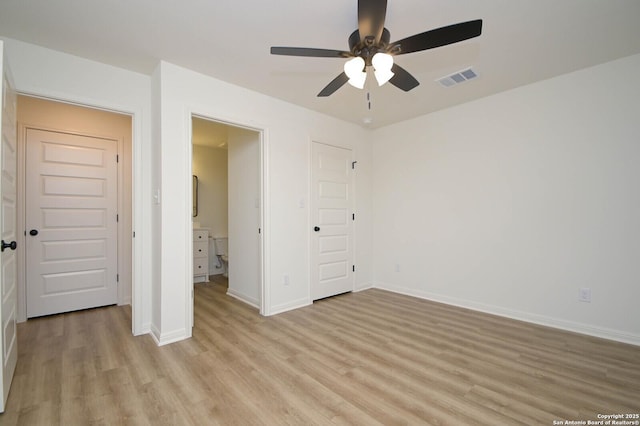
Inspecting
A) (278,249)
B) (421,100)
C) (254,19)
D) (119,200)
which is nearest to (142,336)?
(278,249)

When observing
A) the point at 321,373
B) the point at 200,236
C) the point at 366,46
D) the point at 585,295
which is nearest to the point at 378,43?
the point at 366,46

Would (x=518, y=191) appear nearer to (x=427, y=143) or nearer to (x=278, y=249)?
(x=427, y=143)

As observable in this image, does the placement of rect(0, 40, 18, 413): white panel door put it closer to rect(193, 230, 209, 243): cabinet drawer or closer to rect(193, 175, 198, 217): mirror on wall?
rect(193, 230, 209, 243): cabinet drawer

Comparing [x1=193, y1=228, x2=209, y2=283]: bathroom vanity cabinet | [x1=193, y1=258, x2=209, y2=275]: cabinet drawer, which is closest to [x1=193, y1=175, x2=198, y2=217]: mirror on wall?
[x1=193, y1=228, x2=209, y2=283]: bathroom vanity cabinet

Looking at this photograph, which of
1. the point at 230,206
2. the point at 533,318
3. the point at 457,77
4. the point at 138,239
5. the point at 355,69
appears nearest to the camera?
the point at 355,69

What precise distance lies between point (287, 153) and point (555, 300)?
11.0ft

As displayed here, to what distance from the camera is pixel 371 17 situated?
1.62 m

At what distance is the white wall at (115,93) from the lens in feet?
7.76

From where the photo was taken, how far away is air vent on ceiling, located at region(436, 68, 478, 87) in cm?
284

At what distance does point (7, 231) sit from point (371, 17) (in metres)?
2.70

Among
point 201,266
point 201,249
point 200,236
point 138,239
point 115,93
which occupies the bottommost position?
point 201,266

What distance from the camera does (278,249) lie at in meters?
3.50

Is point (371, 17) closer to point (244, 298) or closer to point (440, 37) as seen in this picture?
point (440, 37)

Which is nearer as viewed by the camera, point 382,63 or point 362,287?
point 382,63
